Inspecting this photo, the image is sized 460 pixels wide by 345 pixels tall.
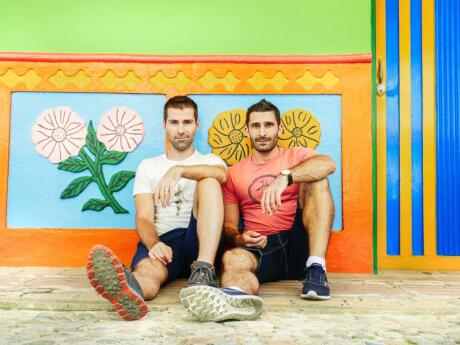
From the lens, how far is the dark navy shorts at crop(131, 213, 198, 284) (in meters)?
2.34

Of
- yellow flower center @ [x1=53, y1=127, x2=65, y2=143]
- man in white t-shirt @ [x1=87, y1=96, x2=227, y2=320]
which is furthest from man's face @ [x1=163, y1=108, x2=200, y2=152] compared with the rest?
yellow flower center @ [x1=53, y1=127, x2=65, y2=143]

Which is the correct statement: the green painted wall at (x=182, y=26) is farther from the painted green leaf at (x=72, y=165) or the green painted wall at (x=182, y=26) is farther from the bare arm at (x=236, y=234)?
the bare arm at (x=236, y=234)

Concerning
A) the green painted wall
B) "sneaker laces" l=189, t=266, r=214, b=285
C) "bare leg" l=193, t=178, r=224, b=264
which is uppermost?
the green painted wall

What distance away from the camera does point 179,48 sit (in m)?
3.12

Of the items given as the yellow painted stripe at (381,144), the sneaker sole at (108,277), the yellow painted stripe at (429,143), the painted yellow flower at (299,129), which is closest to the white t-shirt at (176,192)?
the painted yellow flower at (299,129)

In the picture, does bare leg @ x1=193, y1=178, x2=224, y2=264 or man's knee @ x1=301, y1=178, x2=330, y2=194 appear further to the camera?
man's knee @ x1=301, y1=178, x2=330, y2=194

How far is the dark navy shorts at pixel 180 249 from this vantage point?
2340 millimetres

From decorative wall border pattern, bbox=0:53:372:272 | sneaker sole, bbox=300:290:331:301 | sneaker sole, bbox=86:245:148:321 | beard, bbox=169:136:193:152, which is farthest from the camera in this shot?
decorative wall border pattern, bbox=0:53:372:272

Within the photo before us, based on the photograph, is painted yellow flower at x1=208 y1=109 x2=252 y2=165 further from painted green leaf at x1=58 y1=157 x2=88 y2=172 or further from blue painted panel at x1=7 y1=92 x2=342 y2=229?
painted green leaf at x1=58 y1=157 x2=88 y2=172

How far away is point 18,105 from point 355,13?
7.96ft

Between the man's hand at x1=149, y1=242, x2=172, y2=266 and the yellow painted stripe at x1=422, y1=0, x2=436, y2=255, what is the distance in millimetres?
1877

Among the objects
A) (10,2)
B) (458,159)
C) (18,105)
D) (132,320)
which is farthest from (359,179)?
(10,2)

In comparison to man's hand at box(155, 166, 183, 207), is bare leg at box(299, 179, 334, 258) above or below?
below

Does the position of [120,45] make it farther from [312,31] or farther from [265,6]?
[312,31]
